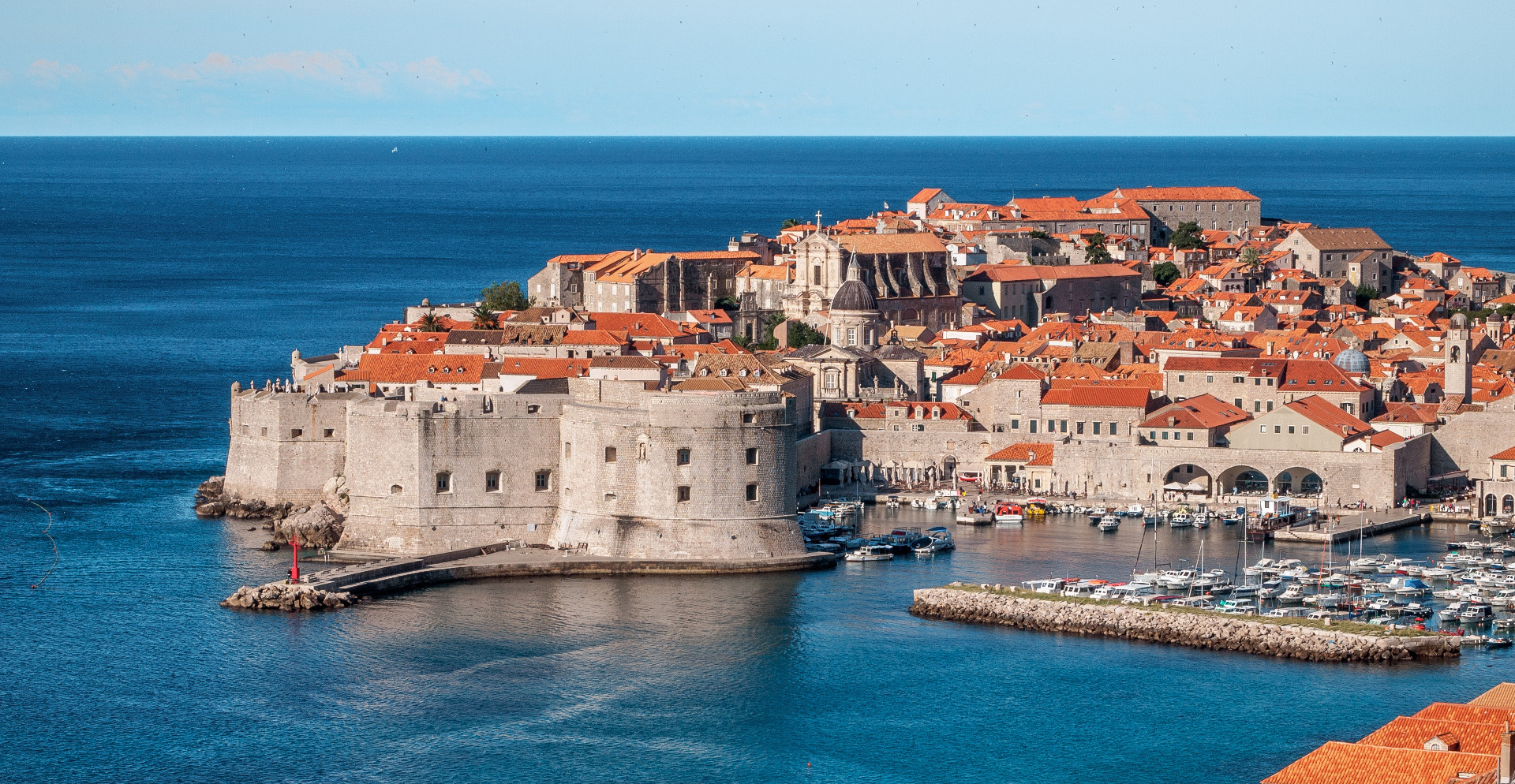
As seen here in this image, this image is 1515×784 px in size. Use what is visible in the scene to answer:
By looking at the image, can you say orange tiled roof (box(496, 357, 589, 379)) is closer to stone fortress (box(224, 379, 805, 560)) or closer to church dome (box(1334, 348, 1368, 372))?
stone fortress (box(224, 379, 805, 560))

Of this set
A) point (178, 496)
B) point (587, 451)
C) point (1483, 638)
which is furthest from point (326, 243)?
point (1483, 638)

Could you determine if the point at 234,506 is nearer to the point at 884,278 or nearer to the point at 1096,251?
the point at 884,278

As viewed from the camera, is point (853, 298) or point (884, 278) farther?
point (884, 278)

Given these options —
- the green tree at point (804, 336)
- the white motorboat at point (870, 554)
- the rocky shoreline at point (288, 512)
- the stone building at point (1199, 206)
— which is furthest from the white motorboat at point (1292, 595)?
the stone building at point (1199, 206)

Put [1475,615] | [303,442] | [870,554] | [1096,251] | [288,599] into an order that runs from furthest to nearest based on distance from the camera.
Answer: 1. [1096,251]
2. [303,442]
3. [870,554]
4. [288,599]
5. [1475,615]

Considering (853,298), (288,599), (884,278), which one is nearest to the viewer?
(288,599)

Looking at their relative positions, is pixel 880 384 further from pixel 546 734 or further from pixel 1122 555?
pixel 546 734

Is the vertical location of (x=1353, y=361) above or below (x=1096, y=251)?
below

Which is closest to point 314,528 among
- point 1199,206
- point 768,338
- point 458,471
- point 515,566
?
point 458,471
